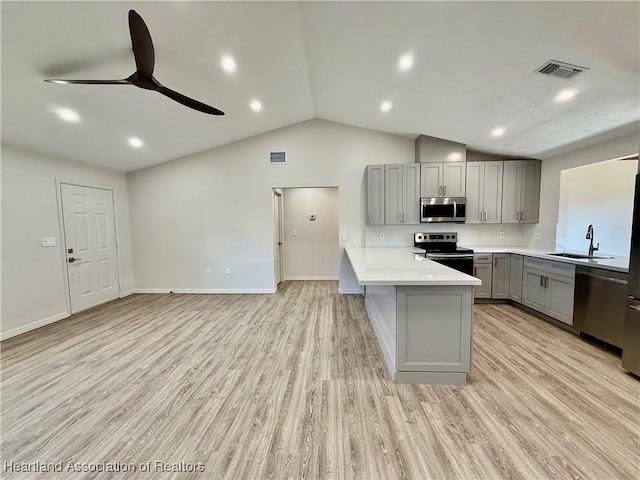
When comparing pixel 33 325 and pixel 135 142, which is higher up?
pixel 135 142

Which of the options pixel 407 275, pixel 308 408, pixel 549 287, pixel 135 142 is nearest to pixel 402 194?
pixel 549 287

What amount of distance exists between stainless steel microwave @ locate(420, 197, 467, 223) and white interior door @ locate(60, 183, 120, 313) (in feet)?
18.5

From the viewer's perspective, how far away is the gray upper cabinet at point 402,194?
447 cm

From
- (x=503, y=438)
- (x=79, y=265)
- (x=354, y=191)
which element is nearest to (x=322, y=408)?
(x=503, y=438)

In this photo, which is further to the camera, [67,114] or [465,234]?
[465,234]

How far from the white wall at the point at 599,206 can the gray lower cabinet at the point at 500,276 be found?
948mm

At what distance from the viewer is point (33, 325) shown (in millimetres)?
3508

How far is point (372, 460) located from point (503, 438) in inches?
34.0

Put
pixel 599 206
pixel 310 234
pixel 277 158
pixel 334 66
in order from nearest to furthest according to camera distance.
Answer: pixel 334 66 < pixel 599 206 < pixel 277 158 < pixel 310 234

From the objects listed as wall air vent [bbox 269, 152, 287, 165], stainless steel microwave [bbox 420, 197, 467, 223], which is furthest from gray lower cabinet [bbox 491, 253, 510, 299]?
wall air vent [bbox 269, 152, 287, 165]

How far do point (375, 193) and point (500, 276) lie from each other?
2410 millimetres

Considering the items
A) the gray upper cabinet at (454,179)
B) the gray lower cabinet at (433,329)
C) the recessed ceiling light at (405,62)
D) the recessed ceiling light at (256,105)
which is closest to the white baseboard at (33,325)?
the recessed ceiling light at (256,105)

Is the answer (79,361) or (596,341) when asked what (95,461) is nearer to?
(79,361)

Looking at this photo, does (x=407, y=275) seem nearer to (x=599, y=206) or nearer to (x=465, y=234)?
(x=465, y=234)
